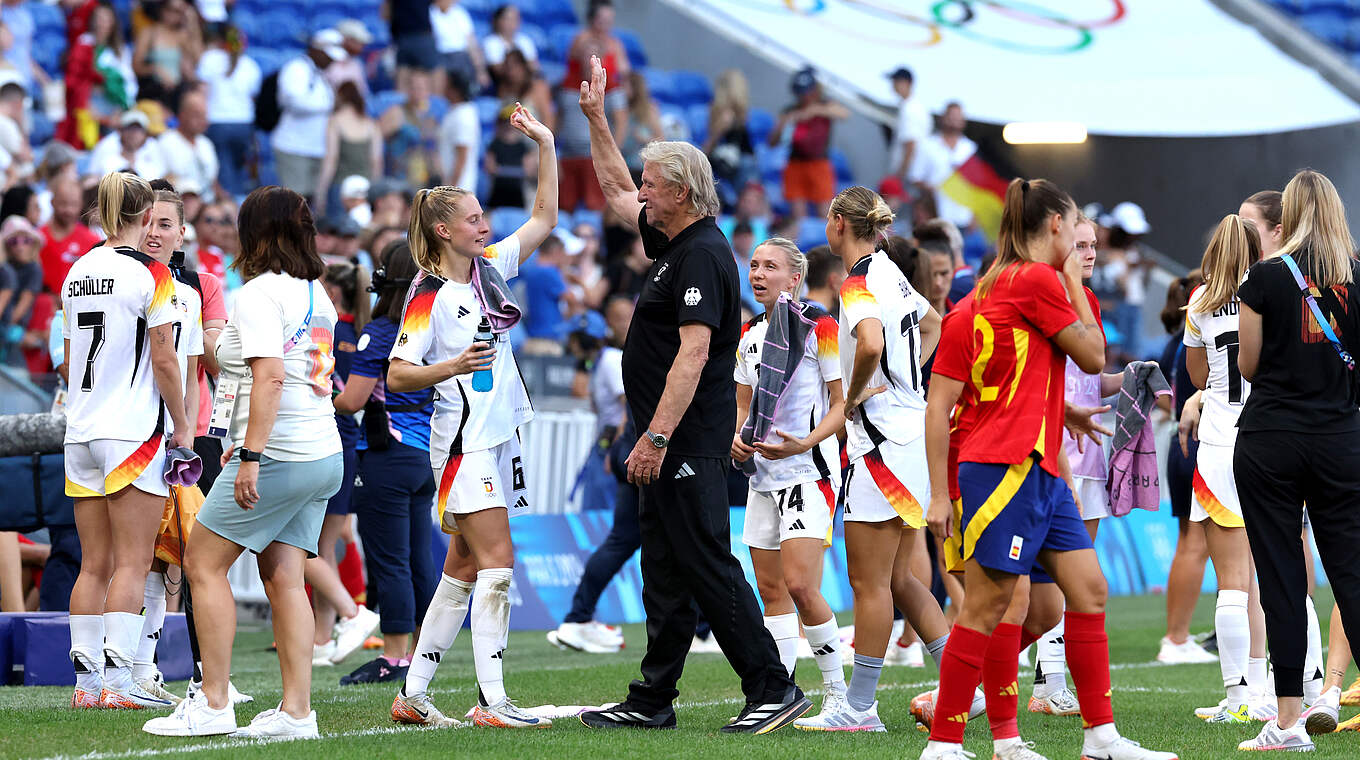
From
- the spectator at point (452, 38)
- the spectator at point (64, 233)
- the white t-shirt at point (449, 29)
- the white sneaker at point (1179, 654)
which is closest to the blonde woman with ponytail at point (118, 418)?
the spectator at point (64, 233)

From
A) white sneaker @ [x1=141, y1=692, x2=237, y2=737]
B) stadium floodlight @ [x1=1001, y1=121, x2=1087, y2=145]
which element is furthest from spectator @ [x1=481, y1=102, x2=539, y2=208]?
white sneaker @ [x1=141, y1=692, x2=237, y2=737]

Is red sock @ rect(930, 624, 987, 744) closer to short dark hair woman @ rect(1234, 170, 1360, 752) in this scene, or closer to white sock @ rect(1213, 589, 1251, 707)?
short dark hair woman @ rect(1234, 170, 1360, 752)

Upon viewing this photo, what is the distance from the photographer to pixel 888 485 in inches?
272

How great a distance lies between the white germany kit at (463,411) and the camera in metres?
6.73

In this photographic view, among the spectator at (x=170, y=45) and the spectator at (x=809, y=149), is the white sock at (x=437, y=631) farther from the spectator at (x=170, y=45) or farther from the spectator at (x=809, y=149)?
the spectator at (x=809, y=149)

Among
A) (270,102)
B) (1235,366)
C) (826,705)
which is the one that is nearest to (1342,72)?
(270,102)

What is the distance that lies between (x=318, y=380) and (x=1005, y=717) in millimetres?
2893

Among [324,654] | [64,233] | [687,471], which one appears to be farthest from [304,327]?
[64,233]

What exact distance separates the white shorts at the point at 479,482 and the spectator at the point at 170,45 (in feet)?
37.7

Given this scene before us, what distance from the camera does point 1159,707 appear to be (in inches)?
314

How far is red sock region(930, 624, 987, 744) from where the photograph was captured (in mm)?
5711

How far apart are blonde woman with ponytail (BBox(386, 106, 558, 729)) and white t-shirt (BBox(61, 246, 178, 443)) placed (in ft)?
3.88

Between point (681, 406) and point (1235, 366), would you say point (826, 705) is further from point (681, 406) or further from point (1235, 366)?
point (1235, 366)

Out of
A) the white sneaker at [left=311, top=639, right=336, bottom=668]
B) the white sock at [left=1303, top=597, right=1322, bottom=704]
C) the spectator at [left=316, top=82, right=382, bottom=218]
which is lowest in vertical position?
the white sneaker at [left=311, top=639, right=336, bottom=668]
